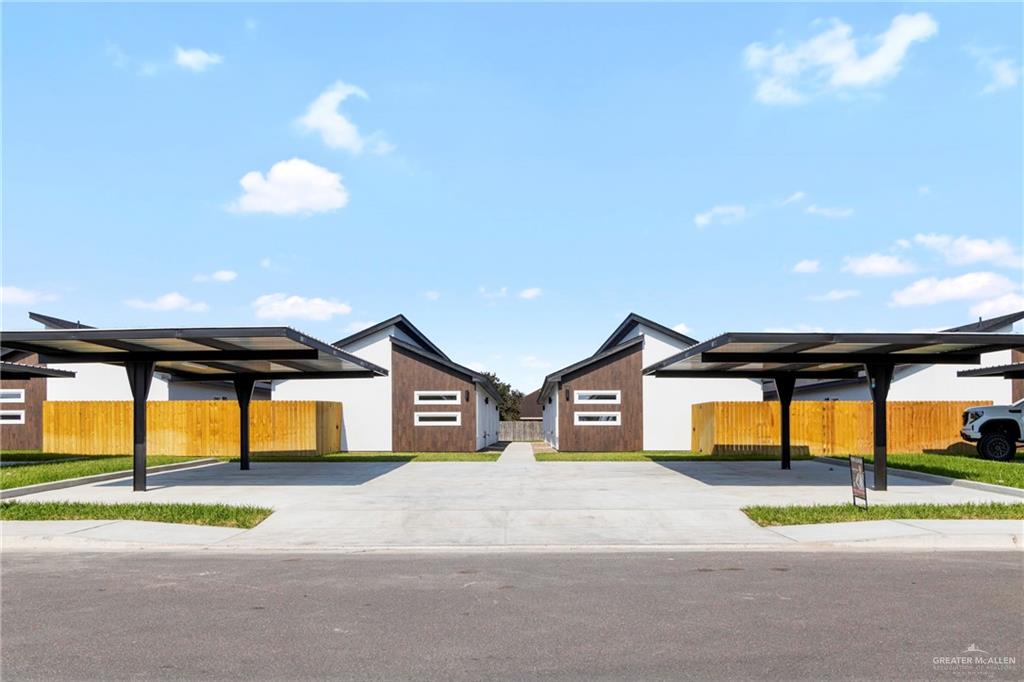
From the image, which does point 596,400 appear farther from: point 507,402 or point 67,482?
point 507,402

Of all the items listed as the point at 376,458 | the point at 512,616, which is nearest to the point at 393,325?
the point at 376,458

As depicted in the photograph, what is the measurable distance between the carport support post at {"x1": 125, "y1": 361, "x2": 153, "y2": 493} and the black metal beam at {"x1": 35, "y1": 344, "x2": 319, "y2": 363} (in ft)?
0.66

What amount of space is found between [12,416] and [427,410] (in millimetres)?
18833

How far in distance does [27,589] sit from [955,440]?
112 feet

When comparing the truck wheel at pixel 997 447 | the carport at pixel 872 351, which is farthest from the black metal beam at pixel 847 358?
the truck wheel at pixel 997 447

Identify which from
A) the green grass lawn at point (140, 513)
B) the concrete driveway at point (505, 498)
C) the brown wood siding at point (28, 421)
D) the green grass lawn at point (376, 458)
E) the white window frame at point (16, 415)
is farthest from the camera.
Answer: the white window frame at point (16, 415)

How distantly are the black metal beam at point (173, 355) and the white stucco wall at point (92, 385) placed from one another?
1652 centimetres

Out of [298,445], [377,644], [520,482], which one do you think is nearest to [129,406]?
[298,445]

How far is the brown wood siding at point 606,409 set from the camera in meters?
36.9

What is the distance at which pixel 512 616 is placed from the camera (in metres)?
8.07

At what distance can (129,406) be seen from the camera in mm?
34031

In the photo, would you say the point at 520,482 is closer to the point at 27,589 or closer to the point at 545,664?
the point at 27,589

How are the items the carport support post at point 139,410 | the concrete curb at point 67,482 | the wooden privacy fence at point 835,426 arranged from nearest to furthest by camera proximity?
the concrete curb at point 67,482
the carport support post at point 139,410
the wooden privacy fence at point 835,426

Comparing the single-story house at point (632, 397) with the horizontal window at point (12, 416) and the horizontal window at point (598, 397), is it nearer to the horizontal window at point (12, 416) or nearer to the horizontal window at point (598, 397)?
the horizontal window at point (598, 397)
